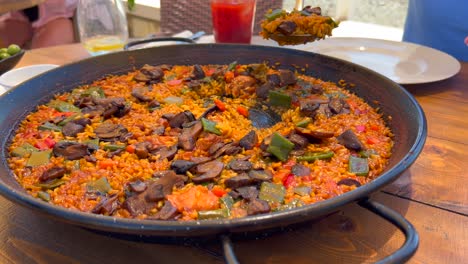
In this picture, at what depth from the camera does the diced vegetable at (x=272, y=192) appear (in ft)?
3.99

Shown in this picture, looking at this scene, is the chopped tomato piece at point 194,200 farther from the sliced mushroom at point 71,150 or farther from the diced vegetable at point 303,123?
the diced vegetable at point 303,123

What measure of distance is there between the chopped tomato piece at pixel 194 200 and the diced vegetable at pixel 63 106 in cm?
84

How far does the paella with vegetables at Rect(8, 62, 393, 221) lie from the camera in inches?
48.2

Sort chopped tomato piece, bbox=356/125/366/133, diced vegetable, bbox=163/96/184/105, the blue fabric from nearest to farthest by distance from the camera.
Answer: chopped tomato piece, bbox=356/125/366/133
diced vegetable, bbox=163/96/184/105
the blue fabric

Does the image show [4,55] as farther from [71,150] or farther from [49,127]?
[71,150]

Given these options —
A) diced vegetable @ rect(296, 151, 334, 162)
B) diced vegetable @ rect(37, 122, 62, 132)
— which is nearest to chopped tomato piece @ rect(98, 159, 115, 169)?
→ diced vegetable @ rect(37, 122, 62, 132)

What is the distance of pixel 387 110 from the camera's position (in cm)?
165

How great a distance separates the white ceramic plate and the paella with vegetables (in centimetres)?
35

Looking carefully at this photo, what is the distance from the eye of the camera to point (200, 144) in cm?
153

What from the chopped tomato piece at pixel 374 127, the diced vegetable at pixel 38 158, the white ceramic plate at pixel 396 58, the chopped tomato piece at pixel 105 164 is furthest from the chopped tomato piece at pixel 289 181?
the white ceramic plate at pixel 396 58

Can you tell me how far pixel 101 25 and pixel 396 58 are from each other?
5.30 ft

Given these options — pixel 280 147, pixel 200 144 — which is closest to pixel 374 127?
pixel 280 147

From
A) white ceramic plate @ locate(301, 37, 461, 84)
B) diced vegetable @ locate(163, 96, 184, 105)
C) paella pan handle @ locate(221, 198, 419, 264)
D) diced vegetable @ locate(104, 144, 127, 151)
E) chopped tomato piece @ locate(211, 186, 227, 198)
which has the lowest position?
diced vegetable @ locate(163, 96, 184, 105)

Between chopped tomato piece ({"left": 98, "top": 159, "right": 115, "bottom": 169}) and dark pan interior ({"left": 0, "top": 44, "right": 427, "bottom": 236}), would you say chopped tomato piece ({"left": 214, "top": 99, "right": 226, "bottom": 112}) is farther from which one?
chopped tomato piece ({"left": 98, "top": 159, "right": 115, "bottom": 169})
